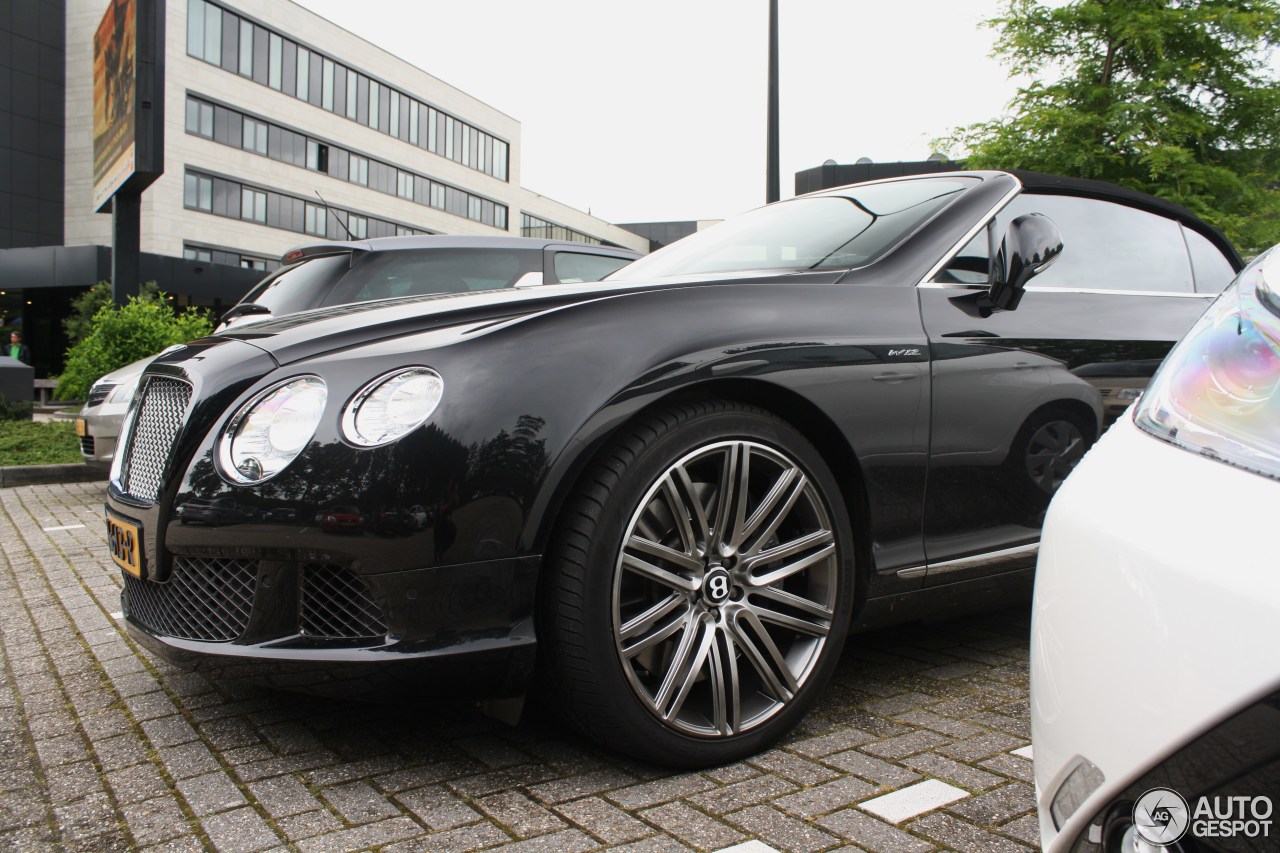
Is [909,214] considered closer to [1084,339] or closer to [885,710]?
[1084,339]

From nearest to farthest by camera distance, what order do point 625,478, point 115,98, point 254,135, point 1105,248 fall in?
1. point 625,478
2. point 1105,248
3. point 115,98
4. point 254,135

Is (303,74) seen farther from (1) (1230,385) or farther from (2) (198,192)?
(1) (1230,385)

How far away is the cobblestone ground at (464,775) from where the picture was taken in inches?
80.5

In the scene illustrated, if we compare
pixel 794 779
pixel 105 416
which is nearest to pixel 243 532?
pixel 794 779

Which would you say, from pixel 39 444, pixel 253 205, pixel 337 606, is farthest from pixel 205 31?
pixel 337 606

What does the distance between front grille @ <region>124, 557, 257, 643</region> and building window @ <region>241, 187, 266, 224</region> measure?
46.0 m

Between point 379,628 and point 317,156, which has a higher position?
point 317,156

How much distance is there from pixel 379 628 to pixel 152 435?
3.02 feet

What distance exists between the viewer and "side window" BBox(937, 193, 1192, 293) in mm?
3191

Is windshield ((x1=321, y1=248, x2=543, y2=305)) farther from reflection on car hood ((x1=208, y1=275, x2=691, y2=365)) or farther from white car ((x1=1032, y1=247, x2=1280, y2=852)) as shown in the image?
white car ((x1=1032, y1=247, x2=1280, y2=852))

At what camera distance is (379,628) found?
2.10 metres

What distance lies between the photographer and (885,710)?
2.77 meters

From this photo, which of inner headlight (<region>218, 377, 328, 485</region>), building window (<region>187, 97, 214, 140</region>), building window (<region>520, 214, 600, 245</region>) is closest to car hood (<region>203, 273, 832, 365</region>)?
inner headlight (<region>218, 377, 328, 485</region>)

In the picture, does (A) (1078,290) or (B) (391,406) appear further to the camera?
(A) (1078,290)
